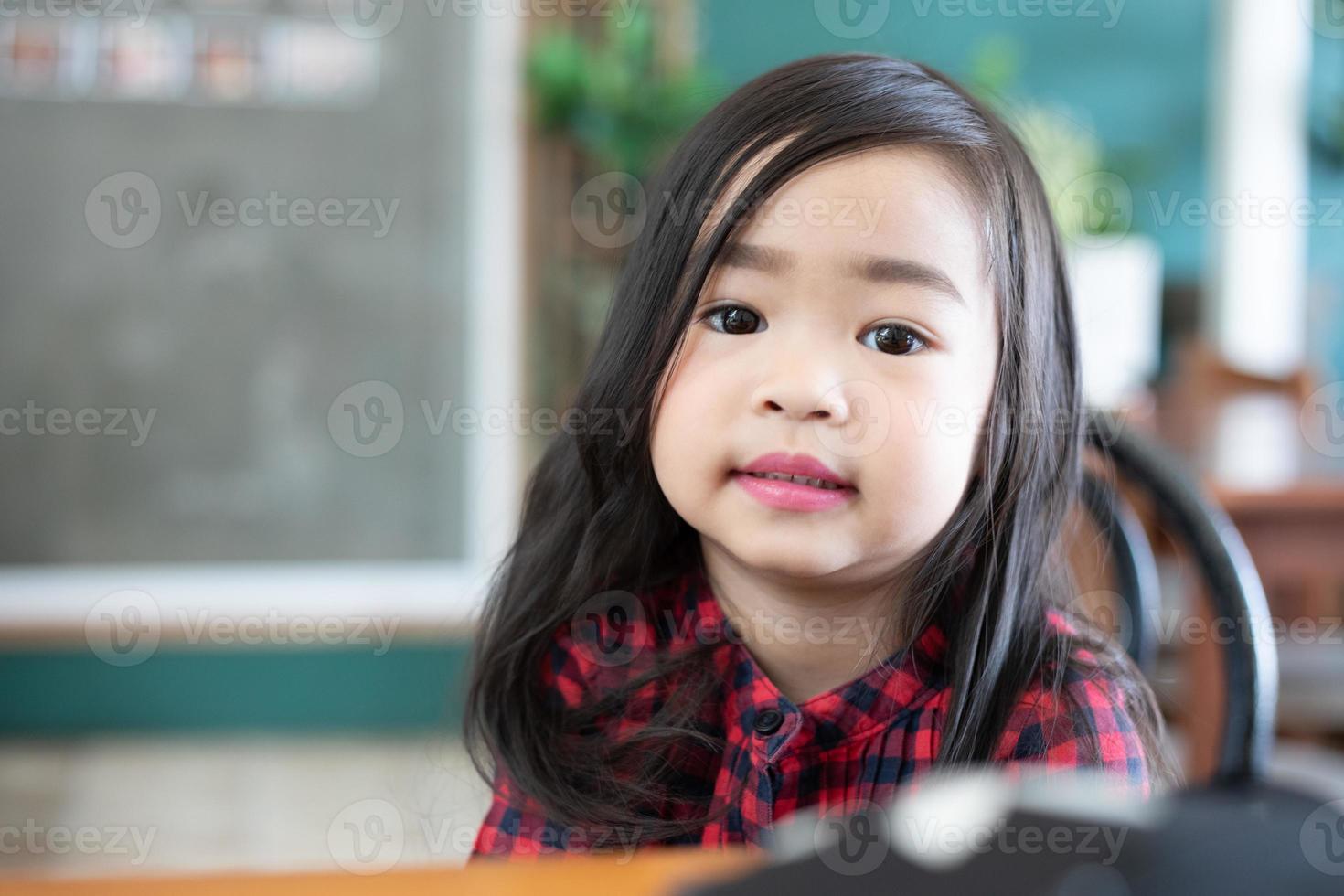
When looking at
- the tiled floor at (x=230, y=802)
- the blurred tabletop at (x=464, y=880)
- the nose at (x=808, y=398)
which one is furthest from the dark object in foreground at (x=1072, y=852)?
the tiled floor at (x=230, y=802)

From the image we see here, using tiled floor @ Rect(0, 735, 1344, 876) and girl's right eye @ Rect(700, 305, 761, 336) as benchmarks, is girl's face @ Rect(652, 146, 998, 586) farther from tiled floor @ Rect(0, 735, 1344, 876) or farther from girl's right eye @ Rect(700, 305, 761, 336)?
tiled floor @ Rect(0, 735, 1344, 876)

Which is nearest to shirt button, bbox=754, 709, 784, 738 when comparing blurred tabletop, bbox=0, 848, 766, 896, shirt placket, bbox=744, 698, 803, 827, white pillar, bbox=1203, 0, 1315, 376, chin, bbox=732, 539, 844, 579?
shirt placket, bbox=744, 698, 803, 827

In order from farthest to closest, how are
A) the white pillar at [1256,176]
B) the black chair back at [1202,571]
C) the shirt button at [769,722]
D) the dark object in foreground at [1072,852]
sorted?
the white pillar at [1256,176]
the shirt button at [769,722]
the black chair back at [1202,571]
the dark object in foreground at [1072,852]

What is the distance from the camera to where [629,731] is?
32.1 inches

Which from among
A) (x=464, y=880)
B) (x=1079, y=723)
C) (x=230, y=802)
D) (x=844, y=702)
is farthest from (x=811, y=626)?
(x=230, y=802)

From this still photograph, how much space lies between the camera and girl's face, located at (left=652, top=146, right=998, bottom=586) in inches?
27.0

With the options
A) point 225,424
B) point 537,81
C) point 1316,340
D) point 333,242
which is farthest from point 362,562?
point 1316,340

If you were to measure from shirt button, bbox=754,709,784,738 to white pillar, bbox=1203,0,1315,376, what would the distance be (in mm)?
3249

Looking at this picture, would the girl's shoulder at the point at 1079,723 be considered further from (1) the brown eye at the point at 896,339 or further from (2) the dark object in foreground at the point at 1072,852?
(2) the dark object in foreground at the point at 1072,852

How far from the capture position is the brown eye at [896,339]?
2.30ft

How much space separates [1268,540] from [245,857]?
5.78ft

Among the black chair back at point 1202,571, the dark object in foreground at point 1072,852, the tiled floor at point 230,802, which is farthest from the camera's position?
the tiled floor at point 230,802

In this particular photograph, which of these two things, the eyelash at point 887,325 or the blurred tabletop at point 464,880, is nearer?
the blurred tabletop at point 464,880

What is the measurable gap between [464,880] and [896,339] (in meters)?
0.40
